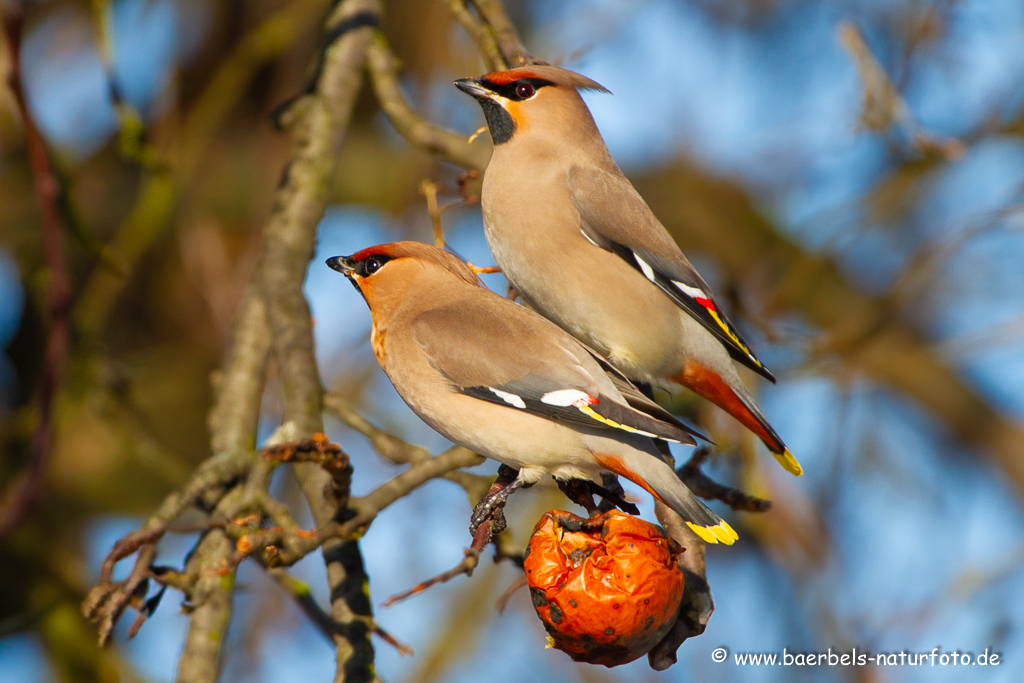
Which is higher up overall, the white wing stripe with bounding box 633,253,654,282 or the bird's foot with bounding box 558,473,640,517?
the white wing stripe with bounding box 633,253,654,282

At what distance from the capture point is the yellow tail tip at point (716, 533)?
6.78 ft

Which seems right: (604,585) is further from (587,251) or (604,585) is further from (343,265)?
(343,265)

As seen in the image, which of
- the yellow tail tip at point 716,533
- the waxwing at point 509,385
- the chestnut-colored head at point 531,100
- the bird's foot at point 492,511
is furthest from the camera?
the chestnut-colored head at point 531,100

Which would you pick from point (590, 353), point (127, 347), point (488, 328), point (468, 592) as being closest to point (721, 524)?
point (590, 353)

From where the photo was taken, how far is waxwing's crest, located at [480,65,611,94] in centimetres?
275

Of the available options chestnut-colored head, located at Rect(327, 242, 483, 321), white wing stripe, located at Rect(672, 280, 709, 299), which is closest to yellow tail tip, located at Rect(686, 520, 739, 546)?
white wing stripe, located at Rect(672, 280, 709, 299)

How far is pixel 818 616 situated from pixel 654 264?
2.41 metres

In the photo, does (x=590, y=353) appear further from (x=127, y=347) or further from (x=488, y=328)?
(x=127, y=347)

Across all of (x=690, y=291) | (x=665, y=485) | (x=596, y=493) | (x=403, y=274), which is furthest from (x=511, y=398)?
(x=690, y=291)

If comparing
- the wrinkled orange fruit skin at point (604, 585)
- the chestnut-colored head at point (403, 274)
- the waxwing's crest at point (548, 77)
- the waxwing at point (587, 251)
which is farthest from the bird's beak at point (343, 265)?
the wrinkled orange fruit skin at point (604, 585)

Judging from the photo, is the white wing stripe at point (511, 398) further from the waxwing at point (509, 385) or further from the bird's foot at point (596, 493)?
the bird's foot at point (596, 493)

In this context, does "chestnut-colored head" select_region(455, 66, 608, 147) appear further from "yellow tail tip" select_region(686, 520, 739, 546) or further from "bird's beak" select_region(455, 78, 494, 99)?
"yellow tail tip" select_region(686, 520, 739, 546)

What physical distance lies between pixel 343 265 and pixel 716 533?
1.36 metres

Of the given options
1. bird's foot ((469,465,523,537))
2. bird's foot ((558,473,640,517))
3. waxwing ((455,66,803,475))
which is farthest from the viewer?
waxwing ((455,66,803,475))
